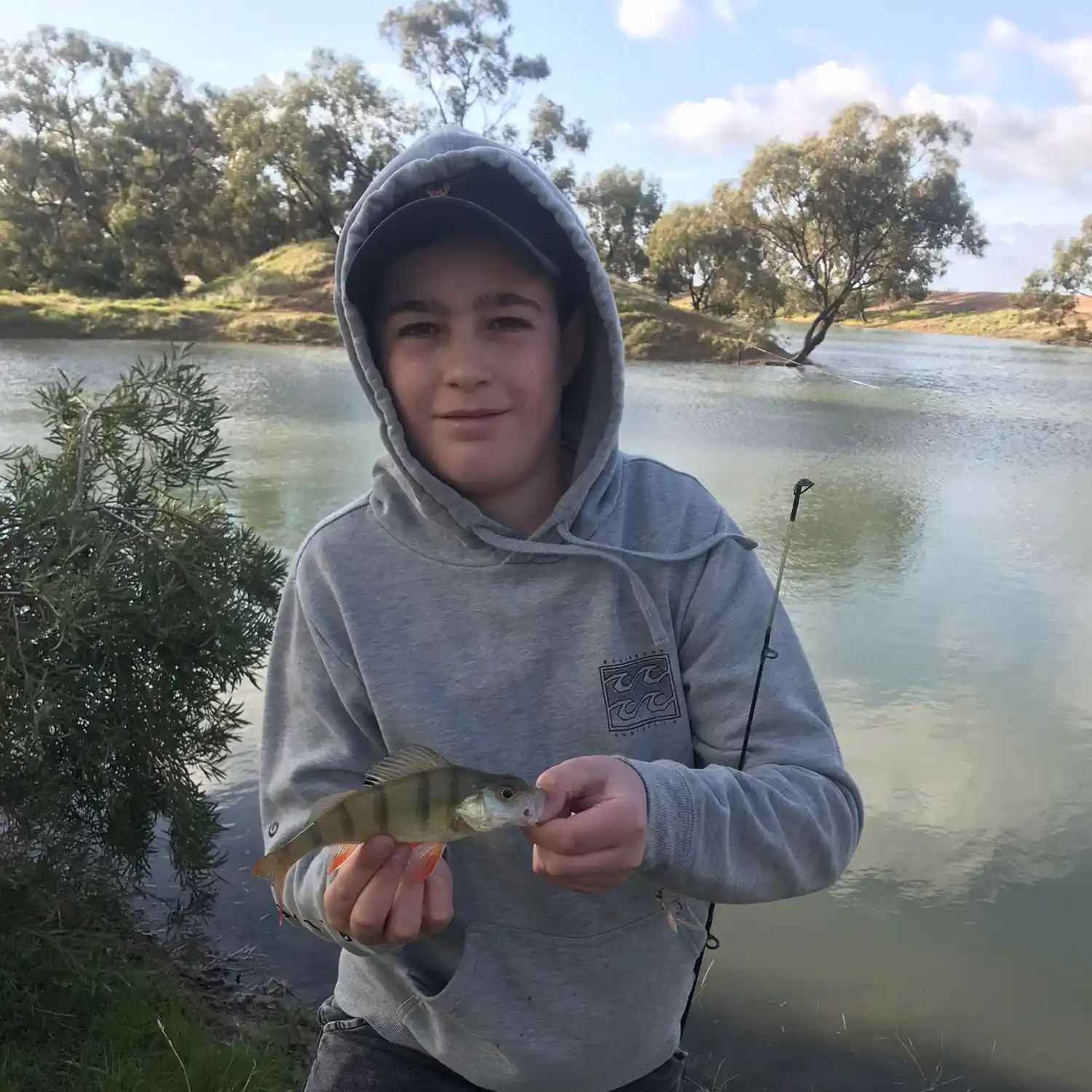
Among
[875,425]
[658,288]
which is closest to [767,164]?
[658,288]

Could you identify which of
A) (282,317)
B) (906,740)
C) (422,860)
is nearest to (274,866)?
(422,860)

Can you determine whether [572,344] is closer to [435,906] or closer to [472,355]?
[472,355]

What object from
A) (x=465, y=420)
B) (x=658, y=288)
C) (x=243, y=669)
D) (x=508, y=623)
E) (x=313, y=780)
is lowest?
(x=243, y=669)

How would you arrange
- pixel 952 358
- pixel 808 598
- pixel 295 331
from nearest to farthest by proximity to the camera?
pixel 808 598 < pixel 295 331 < pixel 952 358

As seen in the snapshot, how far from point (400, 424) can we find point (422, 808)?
534 millimetres

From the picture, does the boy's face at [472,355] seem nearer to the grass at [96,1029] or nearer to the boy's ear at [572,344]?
the boy's ear at [572,344]

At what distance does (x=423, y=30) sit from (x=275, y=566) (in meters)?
16.8

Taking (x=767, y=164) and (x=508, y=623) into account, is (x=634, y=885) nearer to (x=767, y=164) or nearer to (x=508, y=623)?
(x=508, y=623)

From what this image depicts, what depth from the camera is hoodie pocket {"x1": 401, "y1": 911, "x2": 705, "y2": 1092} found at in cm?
105

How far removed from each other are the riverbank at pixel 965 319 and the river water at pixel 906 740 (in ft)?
41.9

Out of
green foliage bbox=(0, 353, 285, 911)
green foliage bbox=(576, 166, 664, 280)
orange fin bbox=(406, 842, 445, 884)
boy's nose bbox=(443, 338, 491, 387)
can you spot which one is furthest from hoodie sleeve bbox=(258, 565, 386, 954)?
green foliage bbox=(576, 166, 664, 280)

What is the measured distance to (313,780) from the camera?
1.06 m

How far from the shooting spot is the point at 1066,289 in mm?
16750

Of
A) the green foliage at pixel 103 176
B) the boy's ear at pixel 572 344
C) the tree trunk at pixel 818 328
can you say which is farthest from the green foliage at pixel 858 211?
the boy's ear at pixel 572 344
